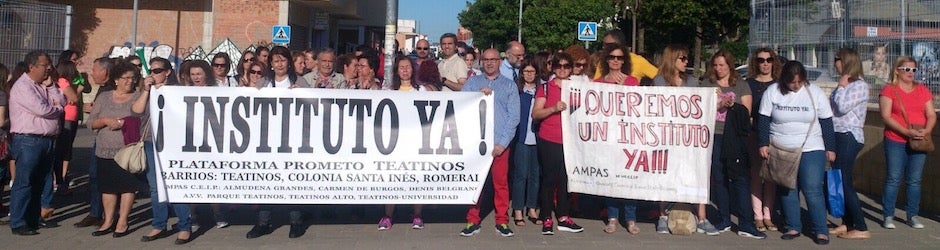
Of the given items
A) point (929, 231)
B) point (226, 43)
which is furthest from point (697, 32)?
point (929, 231)

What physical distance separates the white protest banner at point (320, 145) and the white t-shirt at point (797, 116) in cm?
226

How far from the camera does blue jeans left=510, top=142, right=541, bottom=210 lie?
27.6 ft

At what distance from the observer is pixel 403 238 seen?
25.9ft

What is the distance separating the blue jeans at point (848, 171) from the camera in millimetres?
8164

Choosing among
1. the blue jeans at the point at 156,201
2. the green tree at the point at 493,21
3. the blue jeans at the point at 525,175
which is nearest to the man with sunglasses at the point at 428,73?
the blue jeans at the point at 525,175

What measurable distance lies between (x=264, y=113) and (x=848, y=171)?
493 cm

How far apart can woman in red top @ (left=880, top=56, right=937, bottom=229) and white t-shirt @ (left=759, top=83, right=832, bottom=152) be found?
3.59 feet

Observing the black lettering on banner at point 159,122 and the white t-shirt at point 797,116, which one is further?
the white t-shirt at point 797,116

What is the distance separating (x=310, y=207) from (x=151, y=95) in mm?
1995

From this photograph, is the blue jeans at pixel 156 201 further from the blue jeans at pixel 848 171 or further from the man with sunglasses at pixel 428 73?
the blue jeans at pixel 848 171

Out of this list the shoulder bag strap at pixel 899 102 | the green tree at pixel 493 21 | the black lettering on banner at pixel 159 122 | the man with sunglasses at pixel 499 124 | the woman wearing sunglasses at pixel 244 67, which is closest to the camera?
the black lettering on banner at pixel 159 122

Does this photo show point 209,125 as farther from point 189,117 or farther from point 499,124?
point 499,124

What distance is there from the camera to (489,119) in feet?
25.6

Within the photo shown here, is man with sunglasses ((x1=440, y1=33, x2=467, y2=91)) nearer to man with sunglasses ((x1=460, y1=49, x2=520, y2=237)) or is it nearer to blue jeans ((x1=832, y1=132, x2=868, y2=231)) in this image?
man with sunglasses ((x1=460, y1=49, x2=520, y2=237))
